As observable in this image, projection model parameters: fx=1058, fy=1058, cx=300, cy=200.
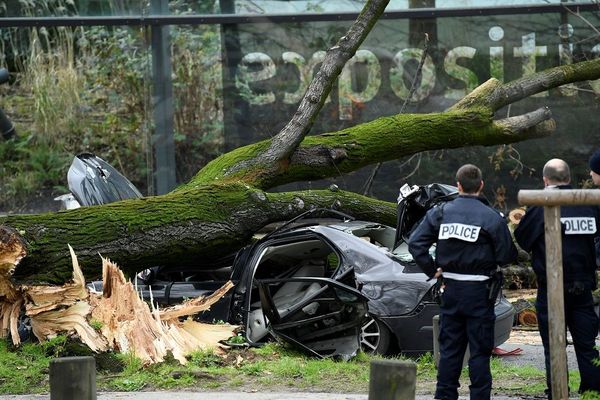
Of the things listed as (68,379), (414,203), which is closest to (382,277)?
(414,203)

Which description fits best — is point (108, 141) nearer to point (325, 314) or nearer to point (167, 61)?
point (167, 61)

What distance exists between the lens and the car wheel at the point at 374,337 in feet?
31.4

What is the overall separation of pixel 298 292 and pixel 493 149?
25.5 feet

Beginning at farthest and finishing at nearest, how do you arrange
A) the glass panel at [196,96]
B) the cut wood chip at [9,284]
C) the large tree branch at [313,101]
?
the glass panel at [196,96] → the large tree branch at [313,101] → the cut wood chip at [9,284]

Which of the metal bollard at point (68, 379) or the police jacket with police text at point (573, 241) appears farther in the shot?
the police jacket with police text at point (573, 241)

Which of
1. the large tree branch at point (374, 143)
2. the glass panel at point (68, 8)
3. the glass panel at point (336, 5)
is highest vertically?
the glass panel at point (68, 8)

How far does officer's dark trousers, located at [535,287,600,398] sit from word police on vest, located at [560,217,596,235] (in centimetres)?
41

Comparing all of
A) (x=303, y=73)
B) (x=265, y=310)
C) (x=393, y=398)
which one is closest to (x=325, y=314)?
(x=265, y=310)

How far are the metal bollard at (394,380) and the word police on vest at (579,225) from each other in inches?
69.4

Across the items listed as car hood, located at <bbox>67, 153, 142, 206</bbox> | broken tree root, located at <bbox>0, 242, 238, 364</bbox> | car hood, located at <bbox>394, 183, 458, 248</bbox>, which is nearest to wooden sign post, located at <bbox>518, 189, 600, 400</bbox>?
car hood, located at <bbox>394, 183, 458, 248</bbox>

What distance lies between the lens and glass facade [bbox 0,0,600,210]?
17.2 metres

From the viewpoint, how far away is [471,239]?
7.00 meters

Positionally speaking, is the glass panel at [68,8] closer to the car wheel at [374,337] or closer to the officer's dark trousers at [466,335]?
the car wheel at [374,337]

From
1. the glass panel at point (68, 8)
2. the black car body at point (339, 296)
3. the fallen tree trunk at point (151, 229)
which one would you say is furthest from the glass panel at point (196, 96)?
the black car body at point (339, 296)
